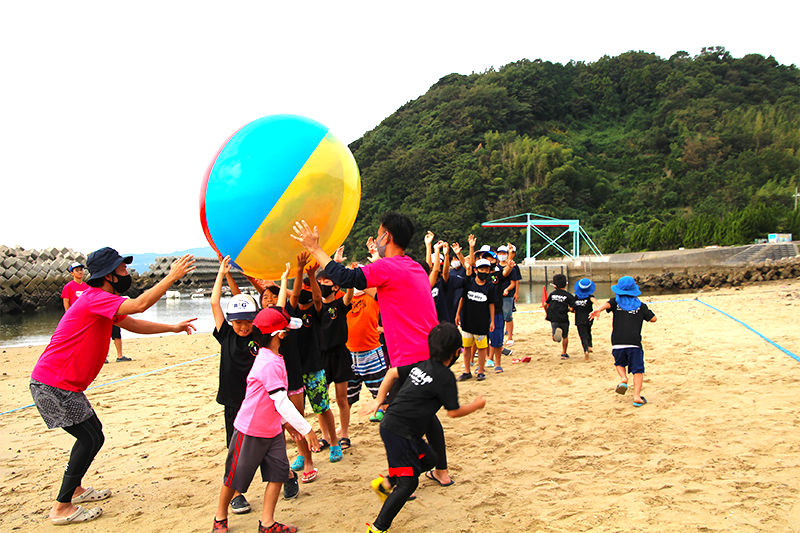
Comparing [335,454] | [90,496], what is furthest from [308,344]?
[90,496]

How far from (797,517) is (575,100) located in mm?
92756

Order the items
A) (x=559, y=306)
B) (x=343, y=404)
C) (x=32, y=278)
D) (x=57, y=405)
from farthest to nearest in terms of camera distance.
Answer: (x=32, y=278) → (x=559, y=306) → (x=343, y=404) → (x=57, y=405)

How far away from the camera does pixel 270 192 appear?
3.39 metres

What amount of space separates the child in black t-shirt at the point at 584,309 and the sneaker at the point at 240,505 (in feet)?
21.1

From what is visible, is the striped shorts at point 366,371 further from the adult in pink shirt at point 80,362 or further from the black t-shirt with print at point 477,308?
the black t-shirt with print at point 477,308

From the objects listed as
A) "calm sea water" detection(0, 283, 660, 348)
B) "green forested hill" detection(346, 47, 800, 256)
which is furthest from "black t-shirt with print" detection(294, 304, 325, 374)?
"green forested hill" detection(346, 47, 800, 256)

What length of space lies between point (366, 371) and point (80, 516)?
259 cm

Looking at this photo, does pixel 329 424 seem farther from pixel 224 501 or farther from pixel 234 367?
pixel 224 501

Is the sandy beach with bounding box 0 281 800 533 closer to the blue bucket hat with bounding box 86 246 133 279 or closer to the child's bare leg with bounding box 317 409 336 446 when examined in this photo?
the child's bare leg with bounding box 317 409 336 446

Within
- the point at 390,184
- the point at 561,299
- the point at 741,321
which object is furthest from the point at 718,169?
the point at 561,299

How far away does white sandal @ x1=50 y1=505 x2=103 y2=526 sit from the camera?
350cm

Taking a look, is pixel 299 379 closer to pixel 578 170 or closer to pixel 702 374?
pixel 702 374

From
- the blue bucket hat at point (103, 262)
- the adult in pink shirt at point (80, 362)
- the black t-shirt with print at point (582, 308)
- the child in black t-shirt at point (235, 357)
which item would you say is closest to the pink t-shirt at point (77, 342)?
the adult in pink shirt at point (80, 362)

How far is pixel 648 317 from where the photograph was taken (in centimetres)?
594
